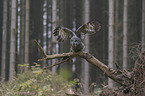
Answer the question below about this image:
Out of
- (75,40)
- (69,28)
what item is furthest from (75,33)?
(69,28)

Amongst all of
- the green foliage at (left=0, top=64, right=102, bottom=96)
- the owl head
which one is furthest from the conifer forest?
the owl head

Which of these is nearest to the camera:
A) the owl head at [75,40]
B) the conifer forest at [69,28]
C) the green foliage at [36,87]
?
the owl head at [75,40]

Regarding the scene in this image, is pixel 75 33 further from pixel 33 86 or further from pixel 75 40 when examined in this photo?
pixel 33 86

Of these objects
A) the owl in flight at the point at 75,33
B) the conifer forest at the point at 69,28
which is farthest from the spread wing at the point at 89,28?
the conifer forest at the point at 69,28

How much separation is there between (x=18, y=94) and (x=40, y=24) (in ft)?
24.9

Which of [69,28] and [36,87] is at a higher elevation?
[69,28]

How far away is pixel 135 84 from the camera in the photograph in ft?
6.82

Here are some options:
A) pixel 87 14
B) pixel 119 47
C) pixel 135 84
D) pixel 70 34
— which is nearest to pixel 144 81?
pixel 135 84

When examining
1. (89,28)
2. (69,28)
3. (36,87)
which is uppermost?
(69,28)

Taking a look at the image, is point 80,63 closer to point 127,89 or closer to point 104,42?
point 104,42

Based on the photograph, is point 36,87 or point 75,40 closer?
point 75,40

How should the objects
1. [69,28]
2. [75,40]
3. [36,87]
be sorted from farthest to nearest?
[69,28], [36,87], [75,40]

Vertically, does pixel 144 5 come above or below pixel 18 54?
above

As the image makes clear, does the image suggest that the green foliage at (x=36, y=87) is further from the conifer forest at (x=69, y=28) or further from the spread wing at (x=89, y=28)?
the conifer forest at (x=69, y=28)
